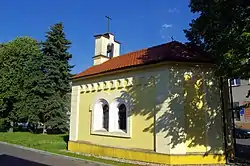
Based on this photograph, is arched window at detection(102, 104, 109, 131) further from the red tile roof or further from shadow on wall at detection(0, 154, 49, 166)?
shadow on wall at detection(0, 154, 49, 166)

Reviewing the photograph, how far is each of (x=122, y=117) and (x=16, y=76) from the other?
18.8m

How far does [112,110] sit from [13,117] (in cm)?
1779

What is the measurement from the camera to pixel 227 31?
927 centimetres

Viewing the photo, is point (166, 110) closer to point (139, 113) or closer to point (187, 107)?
point (187, 107)

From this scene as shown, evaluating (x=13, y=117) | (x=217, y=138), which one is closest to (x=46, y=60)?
(x=13, y=117)

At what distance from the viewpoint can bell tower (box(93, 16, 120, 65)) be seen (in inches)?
765

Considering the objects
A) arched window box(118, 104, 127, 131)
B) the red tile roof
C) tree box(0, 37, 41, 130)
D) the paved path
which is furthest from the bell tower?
tree box(0, 37, 41, 130)

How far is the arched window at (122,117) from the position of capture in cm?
1341

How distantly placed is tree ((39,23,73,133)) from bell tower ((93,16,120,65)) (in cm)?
785

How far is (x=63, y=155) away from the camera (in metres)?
13.8

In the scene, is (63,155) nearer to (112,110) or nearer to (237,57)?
(112,110)

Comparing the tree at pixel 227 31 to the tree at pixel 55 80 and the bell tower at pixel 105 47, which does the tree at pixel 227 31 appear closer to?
the bell tower at pixel 105 47

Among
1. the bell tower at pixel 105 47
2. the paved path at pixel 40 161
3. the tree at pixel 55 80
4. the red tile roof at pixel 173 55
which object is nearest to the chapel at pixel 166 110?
the red tile roof at pixel 173 55

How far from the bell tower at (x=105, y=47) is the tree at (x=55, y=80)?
25.8ft
